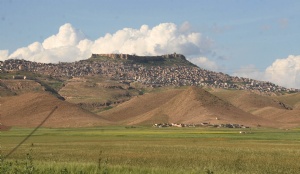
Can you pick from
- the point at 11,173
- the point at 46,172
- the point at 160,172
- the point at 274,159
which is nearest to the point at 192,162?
the point at 274,159

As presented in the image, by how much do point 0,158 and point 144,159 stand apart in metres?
33.1

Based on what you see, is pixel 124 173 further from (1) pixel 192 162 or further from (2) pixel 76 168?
(1) pixel 192 162

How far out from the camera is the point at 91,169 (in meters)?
→ 26.1

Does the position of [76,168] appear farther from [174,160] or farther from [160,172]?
[174,160]

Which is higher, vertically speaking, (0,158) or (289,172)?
(0,158)

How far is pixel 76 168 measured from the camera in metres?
26.9

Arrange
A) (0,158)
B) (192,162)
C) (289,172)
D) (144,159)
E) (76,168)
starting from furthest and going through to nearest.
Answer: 1. (144,159)
2. (192,162)
3. (289,172)
4. (76,168)
5. (0,158)

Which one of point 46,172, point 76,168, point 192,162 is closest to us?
point 46,172

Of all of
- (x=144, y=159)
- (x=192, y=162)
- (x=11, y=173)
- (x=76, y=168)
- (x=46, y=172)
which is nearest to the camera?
(x=11, y=173)

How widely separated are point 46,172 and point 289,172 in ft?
69.0

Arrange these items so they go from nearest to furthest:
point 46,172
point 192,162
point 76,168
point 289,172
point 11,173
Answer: point 11,173 → point 46,172 → point 76,168 → point 289,172 → point 192,162

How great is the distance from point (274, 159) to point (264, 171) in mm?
12046

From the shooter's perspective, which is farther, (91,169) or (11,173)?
(91,169)

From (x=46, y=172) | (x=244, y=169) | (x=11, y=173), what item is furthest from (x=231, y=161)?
(x=11, y=173)
